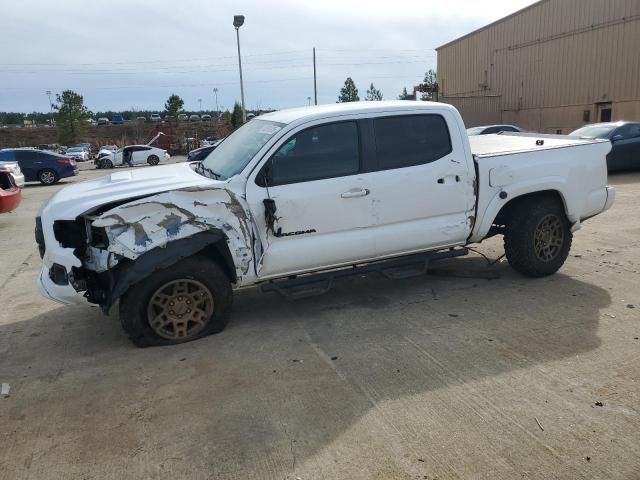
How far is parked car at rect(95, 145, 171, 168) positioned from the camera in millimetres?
34312

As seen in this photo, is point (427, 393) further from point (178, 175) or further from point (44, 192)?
point (44, 192)

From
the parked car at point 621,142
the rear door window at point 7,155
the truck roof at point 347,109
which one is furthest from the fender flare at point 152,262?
the rear door window at point 7,155

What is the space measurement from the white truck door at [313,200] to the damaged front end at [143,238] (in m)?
0.21

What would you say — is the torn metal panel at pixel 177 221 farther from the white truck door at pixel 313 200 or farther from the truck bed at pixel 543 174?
the truck bed at pixel 543 174

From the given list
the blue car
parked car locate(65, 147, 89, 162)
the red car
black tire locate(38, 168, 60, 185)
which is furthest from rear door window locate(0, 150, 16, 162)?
parked car locate(65, 147, 89, 162)

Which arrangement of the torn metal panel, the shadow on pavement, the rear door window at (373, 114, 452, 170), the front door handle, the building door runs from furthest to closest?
the building door → the rear door window at (373, 114, 452, 170) → the front door handle → the torn metal panel → the shadow on pavement

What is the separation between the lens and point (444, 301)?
5250 millimetres

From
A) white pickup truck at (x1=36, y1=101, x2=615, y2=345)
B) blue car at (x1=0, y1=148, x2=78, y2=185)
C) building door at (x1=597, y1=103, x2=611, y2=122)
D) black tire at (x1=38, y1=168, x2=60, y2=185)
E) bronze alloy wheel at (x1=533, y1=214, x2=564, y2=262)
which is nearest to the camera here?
white pickup truck at (x1=36, y1=101, x2=615, y2=345)

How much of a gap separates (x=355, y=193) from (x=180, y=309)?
178 cm

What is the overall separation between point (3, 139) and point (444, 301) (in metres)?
90.5

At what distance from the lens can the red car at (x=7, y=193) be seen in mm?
9719

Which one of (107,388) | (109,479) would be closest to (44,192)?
(107,388)

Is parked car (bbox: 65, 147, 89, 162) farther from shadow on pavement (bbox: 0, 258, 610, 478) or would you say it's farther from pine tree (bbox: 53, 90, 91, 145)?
shadow on pavement (bbox: 0, 258, 610, 478)

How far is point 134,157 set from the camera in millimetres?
34312
